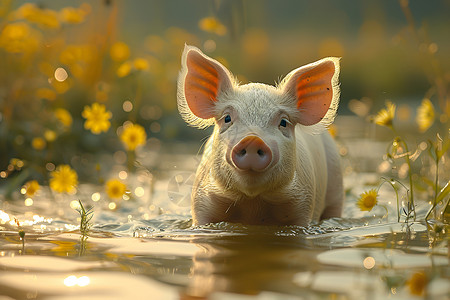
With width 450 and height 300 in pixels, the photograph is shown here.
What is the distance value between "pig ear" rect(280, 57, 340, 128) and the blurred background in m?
1.23

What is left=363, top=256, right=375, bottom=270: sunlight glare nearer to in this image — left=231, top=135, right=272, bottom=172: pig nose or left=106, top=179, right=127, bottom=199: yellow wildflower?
left=231, top=135, right=272, bottom=172: pig nose

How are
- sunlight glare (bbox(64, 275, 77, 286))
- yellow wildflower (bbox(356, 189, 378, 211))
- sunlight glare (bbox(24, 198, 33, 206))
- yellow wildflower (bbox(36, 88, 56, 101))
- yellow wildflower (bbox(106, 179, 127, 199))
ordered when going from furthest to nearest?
yellow wildflower (bbox(36, 88, 56, 101))
sunlight glare (bbox(24, 198, 33, 206))
yellow wildflower (bbox(106, 179, 127, 199))
yellow wildflower (bbox(356, 189, 378, 211))
sunlight glare (bbox(64, 275, 77, 286))

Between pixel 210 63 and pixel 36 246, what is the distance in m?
1.48

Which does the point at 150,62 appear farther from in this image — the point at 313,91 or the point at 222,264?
the point at 222,264

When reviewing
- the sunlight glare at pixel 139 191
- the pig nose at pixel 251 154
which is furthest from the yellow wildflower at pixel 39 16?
the pig nose at pixel 251 154

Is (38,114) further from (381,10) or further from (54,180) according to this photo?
(381,10)

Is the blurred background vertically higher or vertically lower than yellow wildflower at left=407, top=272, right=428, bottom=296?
higher

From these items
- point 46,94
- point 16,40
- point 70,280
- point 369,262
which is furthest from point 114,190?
point 16,40

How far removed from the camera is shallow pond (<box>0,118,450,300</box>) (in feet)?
6.98

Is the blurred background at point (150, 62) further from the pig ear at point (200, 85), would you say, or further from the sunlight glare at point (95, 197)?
the pig ear at point (200, 85)

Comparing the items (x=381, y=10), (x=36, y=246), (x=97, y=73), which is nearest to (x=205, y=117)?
(x=36, y=246)

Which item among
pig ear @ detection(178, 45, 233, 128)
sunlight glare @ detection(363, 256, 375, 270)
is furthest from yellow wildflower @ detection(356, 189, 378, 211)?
pig ear @ detection(178, 45, 233, 128)

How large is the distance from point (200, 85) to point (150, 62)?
5368mm

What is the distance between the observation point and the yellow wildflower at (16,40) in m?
6.00
